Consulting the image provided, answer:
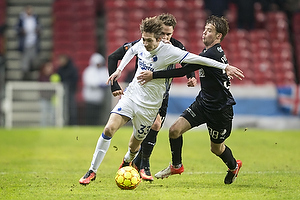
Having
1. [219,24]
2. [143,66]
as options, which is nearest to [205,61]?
[219,24]

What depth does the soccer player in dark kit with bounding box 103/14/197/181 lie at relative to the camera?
728 cm

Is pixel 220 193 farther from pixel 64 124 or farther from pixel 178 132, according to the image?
pixel 64 124

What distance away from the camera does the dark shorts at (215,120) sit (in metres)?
7.28

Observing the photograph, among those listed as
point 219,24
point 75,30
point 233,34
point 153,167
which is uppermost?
point 219,24

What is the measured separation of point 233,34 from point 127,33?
3950 millimetres

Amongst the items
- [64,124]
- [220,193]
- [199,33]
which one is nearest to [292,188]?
[220,193]

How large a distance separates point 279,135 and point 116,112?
8945mm

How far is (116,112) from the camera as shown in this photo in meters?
6.89

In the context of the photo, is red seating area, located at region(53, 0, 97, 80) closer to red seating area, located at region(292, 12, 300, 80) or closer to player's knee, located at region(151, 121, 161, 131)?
red seating area, located at region(292, 12, 300, 80)

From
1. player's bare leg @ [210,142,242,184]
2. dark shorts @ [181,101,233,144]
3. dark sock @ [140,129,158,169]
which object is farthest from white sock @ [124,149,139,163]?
player's bare leg @ [210,142,242,184]

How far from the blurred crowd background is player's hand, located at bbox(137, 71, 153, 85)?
1150 cm

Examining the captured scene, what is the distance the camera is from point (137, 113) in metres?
6.96

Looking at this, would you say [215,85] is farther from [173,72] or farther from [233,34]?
[233,34]

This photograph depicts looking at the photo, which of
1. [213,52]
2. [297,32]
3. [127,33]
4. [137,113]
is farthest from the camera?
[297,32]
